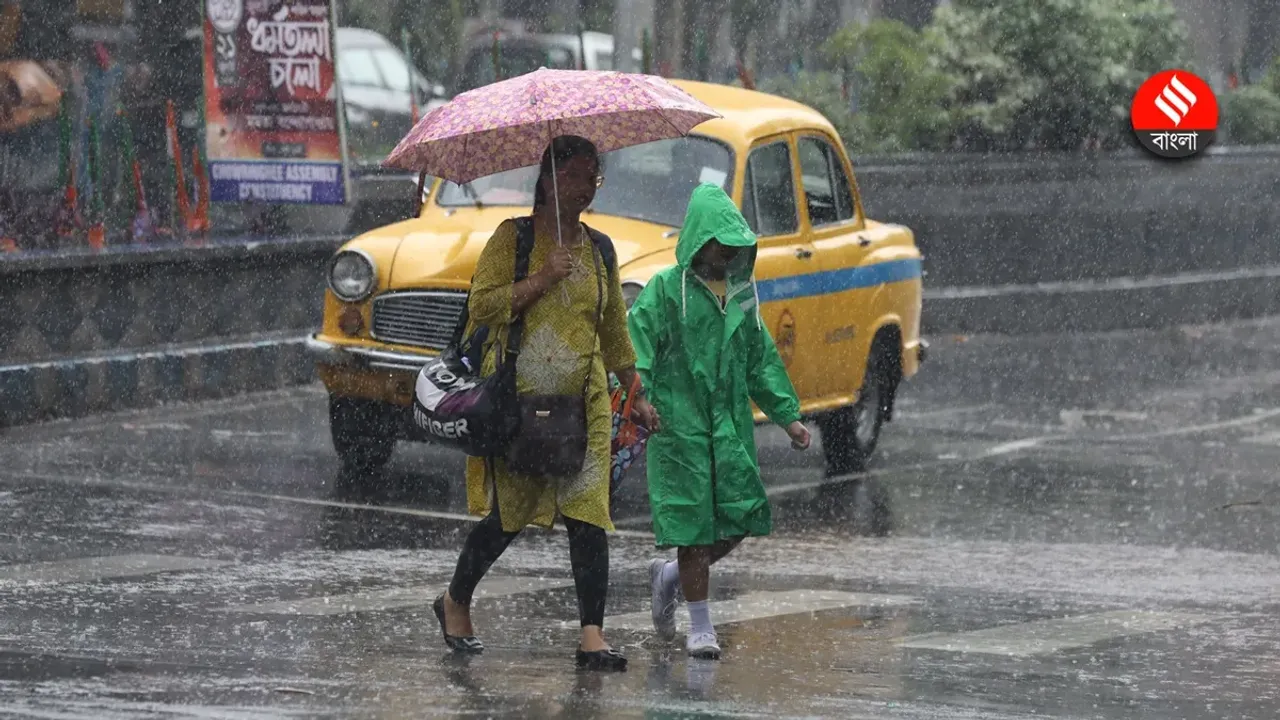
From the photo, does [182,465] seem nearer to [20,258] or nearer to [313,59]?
[20,258]

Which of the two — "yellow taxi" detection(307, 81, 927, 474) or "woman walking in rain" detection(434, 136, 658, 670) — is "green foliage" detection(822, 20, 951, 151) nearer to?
"yellow taxi" detection(307, 81, 927, 474)

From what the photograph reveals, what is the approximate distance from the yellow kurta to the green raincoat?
47 cm

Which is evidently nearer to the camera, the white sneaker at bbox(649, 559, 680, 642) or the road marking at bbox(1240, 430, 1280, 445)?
the white sneaker at bbox(649, 559, 680, 642)

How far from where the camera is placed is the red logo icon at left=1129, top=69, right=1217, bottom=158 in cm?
2316

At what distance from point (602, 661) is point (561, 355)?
35.6 inches

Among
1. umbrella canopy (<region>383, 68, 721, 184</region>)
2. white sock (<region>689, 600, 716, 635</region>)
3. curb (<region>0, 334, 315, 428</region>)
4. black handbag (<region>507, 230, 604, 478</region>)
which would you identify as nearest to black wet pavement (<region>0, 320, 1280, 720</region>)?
white sock (<region>689, 600, 716, 635</region>)

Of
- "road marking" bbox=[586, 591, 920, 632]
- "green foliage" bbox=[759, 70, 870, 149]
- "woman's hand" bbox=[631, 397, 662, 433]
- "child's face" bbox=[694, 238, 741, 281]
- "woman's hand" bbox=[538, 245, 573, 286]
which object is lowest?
"road marking" bbox=[586, 591, 920, 632]

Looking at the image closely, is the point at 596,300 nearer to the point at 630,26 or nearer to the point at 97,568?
the point at 97,568

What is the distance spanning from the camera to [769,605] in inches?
352

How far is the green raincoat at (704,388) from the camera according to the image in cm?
755

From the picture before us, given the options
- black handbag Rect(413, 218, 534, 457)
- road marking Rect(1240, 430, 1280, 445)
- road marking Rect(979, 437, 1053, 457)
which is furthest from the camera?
road marking Rect(1240, 430, 1280, 445)

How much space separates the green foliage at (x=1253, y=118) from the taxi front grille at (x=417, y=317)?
15573 millimetres

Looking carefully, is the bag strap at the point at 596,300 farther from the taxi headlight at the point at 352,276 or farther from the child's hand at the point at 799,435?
the taxi headlight at the point at 352,276

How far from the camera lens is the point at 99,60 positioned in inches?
670
